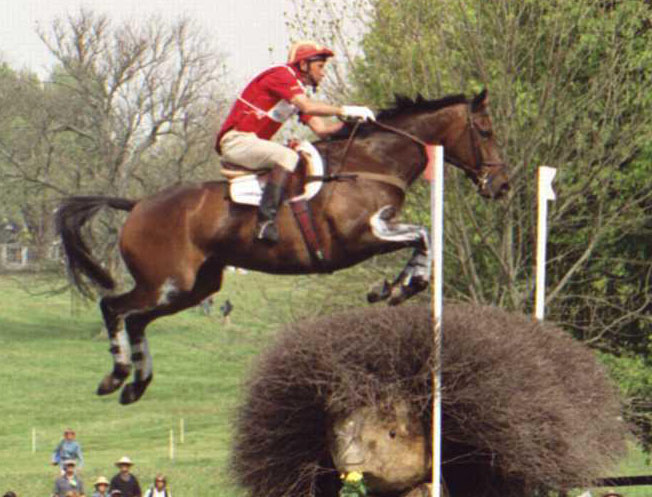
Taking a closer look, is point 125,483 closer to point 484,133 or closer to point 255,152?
point 484,133

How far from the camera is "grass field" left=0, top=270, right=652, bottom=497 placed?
21906 millimetres

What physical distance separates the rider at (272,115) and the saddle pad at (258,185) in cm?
6

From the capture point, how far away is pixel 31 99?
36.4m

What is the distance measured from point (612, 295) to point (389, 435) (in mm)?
12662

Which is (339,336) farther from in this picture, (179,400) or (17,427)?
(179,400)

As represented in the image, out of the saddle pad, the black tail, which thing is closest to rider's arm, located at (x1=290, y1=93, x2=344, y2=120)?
the saddle pad

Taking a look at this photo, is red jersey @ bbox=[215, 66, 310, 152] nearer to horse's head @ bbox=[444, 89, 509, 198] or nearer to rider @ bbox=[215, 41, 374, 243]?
rider @ bbox=[215, 41, 374, 243]

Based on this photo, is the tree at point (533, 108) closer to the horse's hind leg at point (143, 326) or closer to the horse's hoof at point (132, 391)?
the horse's hind leg at point (143, 326)

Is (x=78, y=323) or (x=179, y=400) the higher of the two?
Answer: (x=78, y=323)

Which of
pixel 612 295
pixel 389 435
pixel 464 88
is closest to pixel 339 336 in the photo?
pixel 389 435

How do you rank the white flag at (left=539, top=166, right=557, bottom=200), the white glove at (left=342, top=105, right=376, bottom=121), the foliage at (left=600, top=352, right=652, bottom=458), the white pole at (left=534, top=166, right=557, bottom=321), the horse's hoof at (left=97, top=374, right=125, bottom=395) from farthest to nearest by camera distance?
the foliage at (left=600, top=352, right=652, bottom=458)
the white flag at (left=539, top=166, right=557, bottom=200)
the white pole at (left=534, top=166, right=557, bottom=321)
the white glove at (left=342, top=105, right=376, bottom=121)
the horse's hoof at (left=97, top=374, right=125, bottom=395)

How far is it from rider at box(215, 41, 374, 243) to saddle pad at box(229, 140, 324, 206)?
63 millimetres

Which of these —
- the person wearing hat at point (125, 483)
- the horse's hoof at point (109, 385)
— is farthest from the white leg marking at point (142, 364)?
the person wearing hat at point (125, 483)

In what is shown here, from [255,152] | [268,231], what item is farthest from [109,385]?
[255,152]
